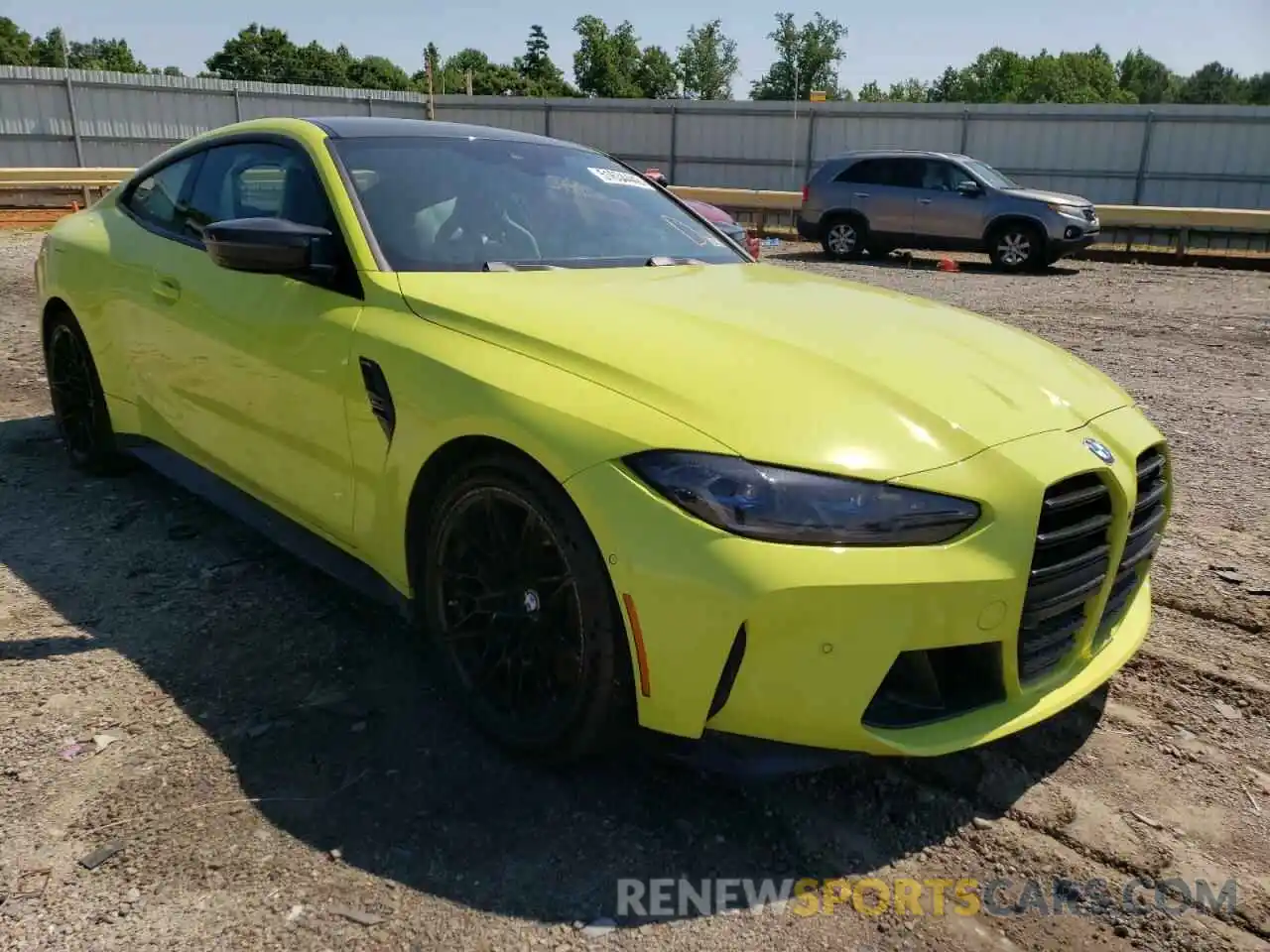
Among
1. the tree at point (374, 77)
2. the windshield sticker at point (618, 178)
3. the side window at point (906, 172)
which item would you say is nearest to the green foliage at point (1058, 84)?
the tree at point (374, 77)

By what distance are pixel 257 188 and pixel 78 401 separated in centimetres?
172

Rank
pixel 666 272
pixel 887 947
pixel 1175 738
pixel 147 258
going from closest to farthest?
pixel 887 947
pixel 1175 738
pixel 666 272
pixel 147 258

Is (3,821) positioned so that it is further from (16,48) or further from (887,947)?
(16,48)

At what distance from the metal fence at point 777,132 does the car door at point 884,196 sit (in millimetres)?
9692

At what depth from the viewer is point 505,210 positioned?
11.0ft

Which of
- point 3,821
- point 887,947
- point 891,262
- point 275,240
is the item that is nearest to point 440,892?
point 887,947

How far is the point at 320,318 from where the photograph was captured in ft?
9.77

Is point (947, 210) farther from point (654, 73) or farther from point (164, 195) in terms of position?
point (654, 73)

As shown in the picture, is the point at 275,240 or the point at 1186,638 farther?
the point at 1186,638

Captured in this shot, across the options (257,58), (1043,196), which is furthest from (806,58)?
(1043,196)

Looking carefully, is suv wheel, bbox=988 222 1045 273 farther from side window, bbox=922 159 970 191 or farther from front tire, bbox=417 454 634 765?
front tire, bbox=417 454 634 765

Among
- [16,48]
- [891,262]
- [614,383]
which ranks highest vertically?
[16,48]

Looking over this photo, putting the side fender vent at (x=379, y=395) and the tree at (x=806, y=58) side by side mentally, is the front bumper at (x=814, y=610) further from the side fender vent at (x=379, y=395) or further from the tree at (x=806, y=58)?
the tree at (x=806, y=58)

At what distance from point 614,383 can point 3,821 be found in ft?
5.76
